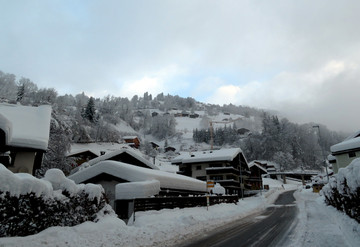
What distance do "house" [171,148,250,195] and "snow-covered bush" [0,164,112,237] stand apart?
156ft

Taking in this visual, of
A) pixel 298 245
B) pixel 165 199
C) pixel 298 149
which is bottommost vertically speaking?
pixel 298 245

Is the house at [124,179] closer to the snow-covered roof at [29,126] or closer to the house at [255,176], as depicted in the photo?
the snow-covered roof at [29,126]

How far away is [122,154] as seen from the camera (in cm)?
2953

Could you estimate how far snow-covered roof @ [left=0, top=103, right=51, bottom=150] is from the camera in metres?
17.4

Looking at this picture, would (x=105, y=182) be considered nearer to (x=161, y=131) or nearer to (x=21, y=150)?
(x=21, y=150)

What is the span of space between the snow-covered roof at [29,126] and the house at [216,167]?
139 ft

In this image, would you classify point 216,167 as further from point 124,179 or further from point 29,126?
point 29,126

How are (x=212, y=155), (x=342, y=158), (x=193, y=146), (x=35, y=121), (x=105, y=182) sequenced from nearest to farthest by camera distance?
(x=35, y=121) → (x=105, y=182) → (x=342, y=158) → (x=212, y=155) → (x=193, y=146)

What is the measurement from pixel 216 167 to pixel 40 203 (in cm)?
5132

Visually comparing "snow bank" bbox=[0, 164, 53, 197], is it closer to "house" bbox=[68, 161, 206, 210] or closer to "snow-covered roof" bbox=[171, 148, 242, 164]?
"house" bbox=[68, 161, 206, 210]

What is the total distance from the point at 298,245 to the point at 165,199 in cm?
1108

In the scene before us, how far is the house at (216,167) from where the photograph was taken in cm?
5669

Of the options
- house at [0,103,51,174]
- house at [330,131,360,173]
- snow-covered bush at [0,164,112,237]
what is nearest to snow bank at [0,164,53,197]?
snow-covered bush at [0,164,112,237]

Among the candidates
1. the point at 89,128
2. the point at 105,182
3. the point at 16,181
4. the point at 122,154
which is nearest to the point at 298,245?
the point at 16,181
